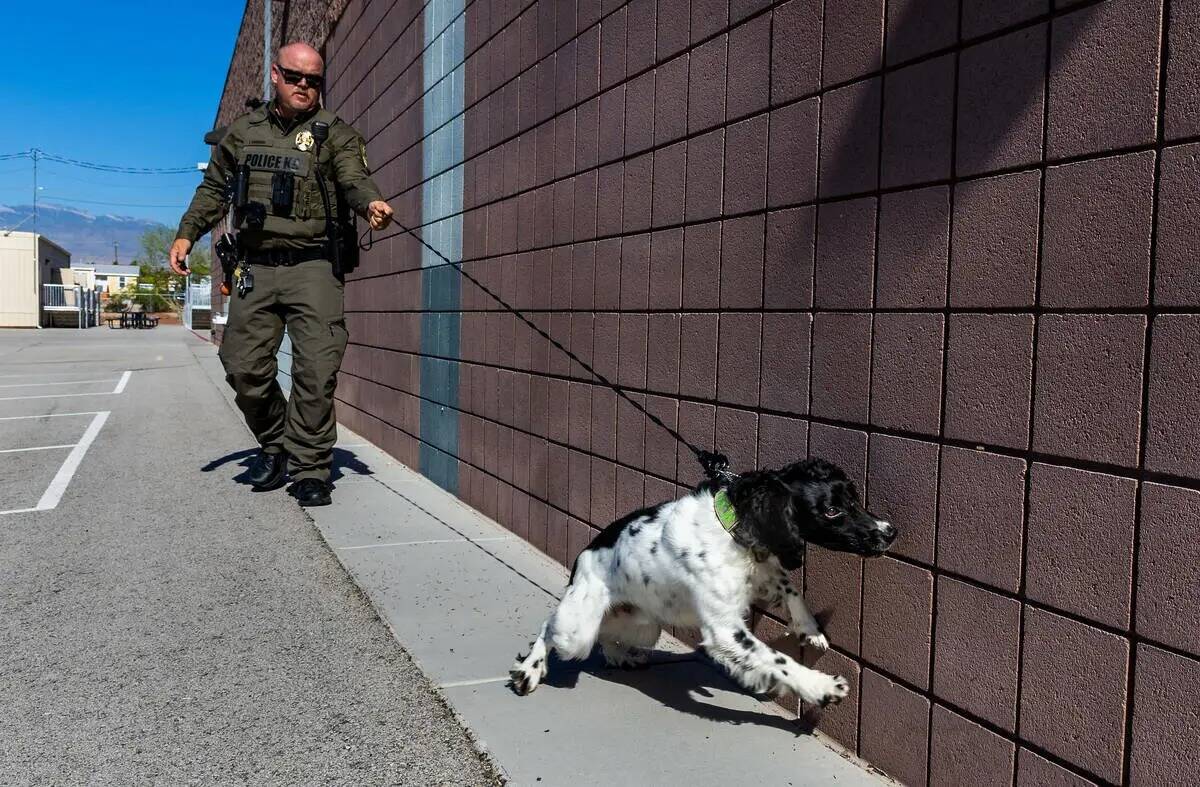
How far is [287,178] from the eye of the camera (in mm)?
5641

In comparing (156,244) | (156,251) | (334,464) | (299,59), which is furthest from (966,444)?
(156,244)

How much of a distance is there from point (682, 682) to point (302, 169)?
3.93 m

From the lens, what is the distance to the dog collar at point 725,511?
2660 millimetres

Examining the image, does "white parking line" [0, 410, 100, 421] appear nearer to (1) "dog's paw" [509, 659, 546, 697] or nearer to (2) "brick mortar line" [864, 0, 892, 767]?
(1) "dog's paw" [509, 659, 546, 697]

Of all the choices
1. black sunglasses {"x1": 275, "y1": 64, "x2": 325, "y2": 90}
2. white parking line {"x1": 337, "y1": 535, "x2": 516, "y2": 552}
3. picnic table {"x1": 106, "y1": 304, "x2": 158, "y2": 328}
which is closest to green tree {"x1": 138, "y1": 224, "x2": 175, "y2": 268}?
picnic table {"x1": 106, "y1": 304, "x2": 158, "y2": 328}

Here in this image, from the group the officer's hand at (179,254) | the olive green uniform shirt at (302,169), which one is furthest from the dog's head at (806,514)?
the officer's hand at (179,254)

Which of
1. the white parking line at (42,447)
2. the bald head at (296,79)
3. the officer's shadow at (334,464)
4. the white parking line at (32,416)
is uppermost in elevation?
the bald head at (296,79)

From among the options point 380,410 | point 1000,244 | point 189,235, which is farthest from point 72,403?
point 1000,244

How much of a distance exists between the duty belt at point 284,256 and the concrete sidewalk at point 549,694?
175 cm

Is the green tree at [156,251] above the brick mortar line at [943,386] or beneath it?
above

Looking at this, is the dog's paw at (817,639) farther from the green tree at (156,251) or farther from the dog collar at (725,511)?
the green tree at (156,251)

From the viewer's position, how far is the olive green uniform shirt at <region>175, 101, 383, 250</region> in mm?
5680

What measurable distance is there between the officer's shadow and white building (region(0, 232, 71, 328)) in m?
47.2

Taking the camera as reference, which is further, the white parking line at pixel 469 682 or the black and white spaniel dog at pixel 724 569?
the white parking line at pixel 469 682
